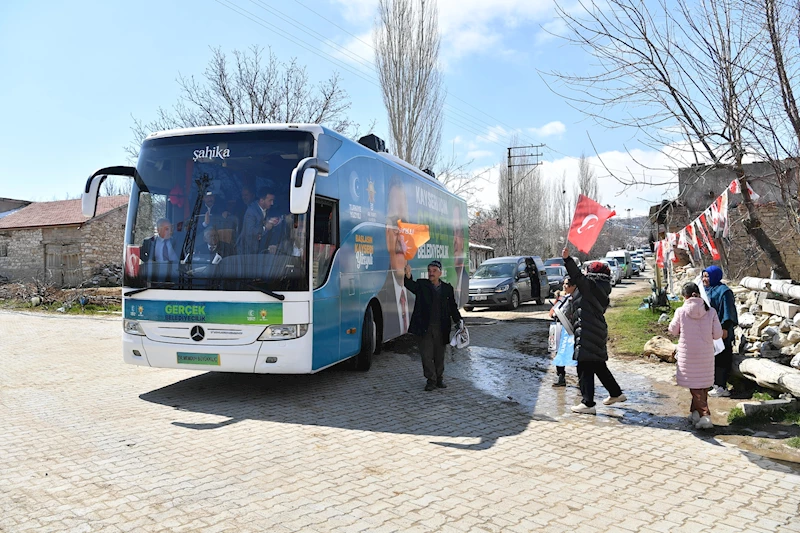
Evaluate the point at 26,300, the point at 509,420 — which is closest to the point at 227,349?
the point at 509,420

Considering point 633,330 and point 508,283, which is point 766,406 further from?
point 508,283

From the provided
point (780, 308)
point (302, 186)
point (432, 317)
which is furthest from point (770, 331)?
point (302, 186)

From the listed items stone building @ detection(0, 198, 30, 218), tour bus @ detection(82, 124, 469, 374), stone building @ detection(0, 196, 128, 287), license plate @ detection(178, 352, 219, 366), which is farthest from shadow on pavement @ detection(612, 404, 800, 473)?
stone building @ detection(0, 198, 30, 218)

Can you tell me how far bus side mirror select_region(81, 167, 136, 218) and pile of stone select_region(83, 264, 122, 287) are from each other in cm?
2742

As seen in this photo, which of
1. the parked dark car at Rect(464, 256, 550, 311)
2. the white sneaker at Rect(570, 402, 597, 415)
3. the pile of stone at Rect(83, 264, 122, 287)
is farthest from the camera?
the pile of stone at Rect(83, 264, 122, 287)

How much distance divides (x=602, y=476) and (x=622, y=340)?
8.33 metres

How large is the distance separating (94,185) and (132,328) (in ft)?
6.38

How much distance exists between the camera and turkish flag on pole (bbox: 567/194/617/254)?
7.11 m

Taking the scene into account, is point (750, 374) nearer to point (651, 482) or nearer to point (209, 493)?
point (651, 482)

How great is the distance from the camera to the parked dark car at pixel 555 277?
2728 centimetres

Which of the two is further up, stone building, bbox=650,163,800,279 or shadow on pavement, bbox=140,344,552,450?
stone building, bbox=650,163,800,279

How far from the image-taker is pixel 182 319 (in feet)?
24.1

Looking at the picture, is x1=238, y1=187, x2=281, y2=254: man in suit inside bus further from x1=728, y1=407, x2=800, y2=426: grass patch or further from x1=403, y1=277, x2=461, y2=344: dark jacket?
x1=728, y1=407, x2=800, y2=426: grass patch

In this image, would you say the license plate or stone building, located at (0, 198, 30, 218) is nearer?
the license plate
